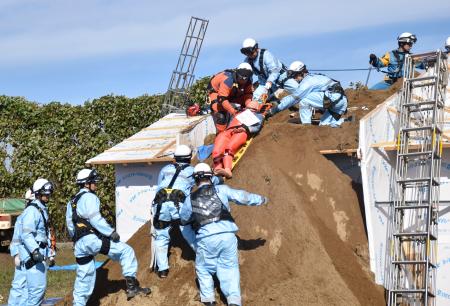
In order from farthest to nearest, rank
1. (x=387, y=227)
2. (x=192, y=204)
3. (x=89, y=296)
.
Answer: (x=387, y=227) → (x=89, y=296) → (x=192, y=204)

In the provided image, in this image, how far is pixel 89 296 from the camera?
41.2 feet

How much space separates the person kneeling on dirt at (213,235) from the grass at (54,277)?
6.33 metres

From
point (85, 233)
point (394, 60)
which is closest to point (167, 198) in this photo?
point (85, 233)

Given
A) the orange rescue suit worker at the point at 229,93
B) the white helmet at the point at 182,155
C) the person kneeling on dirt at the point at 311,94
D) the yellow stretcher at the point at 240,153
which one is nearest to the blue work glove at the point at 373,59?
the person kneeling on dirt at the point at 311,94

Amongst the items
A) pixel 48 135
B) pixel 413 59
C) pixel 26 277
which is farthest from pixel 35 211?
pixel 48 135

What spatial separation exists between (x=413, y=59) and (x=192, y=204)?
5.52 m

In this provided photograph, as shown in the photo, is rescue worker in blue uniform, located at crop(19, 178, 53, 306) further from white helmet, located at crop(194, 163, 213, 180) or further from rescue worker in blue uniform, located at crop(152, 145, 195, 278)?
white helmet, located at crop(194, 163, 213, 180)

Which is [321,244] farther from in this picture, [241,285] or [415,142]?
[415,142]

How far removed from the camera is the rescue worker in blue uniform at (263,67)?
16406 millimetres

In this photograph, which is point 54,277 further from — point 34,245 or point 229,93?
point 229,93

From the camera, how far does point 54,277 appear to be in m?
19.2

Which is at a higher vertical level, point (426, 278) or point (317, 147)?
point (317, 147)

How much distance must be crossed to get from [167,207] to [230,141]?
251 cm

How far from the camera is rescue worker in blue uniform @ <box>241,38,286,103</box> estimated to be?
16406 mm
